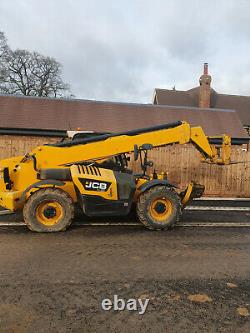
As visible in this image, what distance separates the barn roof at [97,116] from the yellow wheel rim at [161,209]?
44.2 ft

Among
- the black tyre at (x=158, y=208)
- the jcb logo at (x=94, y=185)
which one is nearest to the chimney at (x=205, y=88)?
the black tyre at (x=158, y=208)

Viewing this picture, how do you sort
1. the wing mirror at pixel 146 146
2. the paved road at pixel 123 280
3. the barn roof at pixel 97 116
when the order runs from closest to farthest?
the paved road at pixel 123 280 → the wing mirror at pixel 146 146 → the barn roof at pixel 97 116

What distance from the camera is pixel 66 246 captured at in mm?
5484

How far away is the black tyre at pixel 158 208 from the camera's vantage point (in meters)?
6.74

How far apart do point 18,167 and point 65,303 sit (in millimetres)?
4043

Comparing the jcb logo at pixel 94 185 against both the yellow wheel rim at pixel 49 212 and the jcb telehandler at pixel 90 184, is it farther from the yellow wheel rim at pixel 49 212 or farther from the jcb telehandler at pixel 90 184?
the yellow wheel rim at pixel 49 212

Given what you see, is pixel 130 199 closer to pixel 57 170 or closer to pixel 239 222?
pixel 57 170

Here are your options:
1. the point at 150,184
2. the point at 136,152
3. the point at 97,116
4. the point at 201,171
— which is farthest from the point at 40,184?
the point at 97,116

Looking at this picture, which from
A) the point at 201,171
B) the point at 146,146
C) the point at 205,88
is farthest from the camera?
the point at 205,88

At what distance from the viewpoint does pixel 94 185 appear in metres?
6.41

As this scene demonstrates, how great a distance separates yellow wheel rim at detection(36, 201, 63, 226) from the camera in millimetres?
6387

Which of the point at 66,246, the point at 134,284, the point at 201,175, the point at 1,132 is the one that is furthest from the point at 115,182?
the point at 1,132

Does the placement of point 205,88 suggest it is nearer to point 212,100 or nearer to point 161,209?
point 212,100

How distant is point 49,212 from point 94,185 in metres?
1.10
